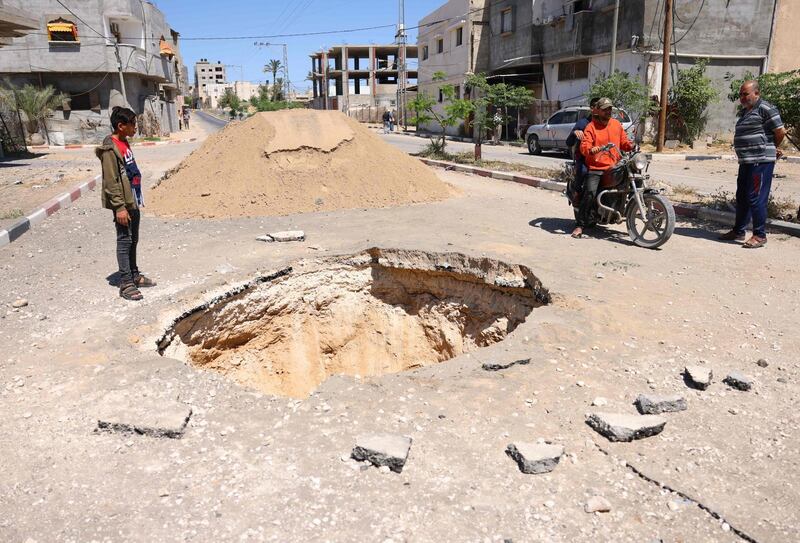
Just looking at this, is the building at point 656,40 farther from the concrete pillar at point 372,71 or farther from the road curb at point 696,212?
the concrete pillar at point 372,71

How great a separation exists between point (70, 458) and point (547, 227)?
605cm

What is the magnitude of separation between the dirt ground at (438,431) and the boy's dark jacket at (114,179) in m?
0.80

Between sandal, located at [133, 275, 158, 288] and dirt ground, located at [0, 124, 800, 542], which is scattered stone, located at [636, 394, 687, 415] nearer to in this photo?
dirt ground, located at [0, 124, 800, 542]

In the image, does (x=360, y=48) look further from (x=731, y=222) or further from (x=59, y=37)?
(x=731, y=222)

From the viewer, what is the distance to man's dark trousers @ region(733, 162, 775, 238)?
6188mm

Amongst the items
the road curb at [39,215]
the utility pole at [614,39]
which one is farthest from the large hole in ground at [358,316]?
the utility pole at [614,39]

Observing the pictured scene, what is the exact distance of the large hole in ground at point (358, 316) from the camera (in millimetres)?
5371

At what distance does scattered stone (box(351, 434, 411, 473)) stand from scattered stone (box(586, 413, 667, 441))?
36.8 inches

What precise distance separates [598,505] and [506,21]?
29.3 metres

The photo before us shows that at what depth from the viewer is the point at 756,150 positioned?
6172 mm

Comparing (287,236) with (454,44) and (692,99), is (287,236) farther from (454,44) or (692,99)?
(454,44)

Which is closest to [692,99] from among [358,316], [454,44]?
[454,44]

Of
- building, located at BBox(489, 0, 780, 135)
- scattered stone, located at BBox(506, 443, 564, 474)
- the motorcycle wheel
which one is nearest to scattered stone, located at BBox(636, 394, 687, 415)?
scattered stone, located at BBox(506, 443, 564, 474)

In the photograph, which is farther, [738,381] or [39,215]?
[39,215]
